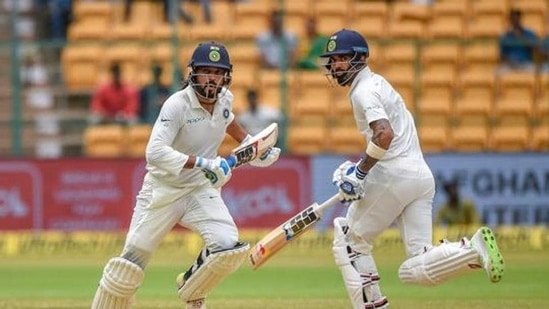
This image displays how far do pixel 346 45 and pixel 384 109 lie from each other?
41 centimetres

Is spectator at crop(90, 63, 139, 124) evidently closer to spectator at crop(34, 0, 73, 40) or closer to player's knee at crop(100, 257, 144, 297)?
spectator at crop(34, 0, 73, 40)

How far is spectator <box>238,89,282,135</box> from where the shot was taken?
1415 cm

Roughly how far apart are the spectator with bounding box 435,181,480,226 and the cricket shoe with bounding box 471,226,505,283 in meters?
6.12

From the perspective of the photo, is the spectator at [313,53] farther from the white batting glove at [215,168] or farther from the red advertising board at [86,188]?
the white batting glove at [215,168]

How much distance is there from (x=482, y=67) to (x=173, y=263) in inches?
171

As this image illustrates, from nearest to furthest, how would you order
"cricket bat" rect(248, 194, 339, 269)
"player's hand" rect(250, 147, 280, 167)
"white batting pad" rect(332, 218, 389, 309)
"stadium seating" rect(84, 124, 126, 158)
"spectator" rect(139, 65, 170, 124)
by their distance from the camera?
"white batting pad" rect(332, 218, 389, 309) < "cricket bat" rect(248, 194, 339, 269) < "player's hand" rect(250, 147, 280, 167) < "spectator" rect(139, 65, 170, 124) < "stadium seating" rect(84, 124, 126, 158)

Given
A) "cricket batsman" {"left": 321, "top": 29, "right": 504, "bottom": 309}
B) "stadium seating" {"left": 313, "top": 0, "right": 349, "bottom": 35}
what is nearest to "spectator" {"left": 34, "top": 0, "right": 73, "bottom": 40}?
"stadium seating" {"left": 313, "top": 0, "right": 349, "bottom": 35}

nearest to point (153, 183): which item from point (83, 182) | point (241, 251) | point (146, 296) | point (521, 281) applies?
point (241, 251)

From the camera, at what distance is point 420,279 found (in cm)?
755

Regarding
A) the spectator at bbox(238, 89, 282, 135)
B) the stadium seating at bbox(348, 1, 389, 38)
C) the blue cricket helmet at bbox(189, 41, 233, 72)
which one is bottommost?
the spectator at bbox(238, 89, 282, 135)

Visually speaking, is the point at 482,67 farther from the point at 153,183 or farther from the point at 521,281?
the point at 153,183

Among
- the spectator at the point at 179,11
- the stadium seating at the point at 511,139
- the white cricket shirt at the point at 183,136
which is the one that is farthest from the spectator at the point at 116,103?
the white cricket shirt at the point at 183,136

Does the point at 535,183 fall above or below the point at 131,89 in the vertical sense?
below

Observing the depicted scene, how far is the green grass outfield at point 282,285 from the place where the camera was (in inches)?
369
